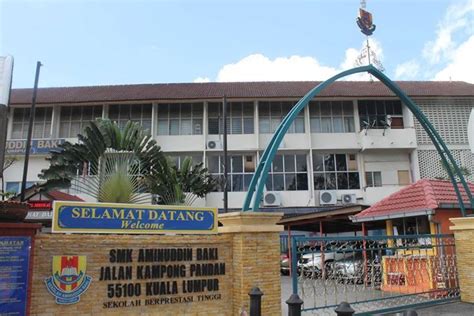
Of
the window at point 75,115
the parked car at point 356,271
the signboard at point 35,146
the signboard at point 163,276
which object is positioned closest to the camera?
the signboard at point 163,276

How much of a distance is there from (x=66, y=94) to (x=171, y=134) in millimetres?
7535

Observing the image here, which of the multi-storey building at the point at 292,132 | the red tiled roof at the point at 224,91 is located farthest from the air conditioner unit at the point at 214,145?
the red tiled roof at the point at 224,91

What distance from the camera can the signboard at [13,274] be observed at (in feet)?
17.8

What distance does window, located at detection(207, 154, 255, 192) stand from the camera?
2581cm

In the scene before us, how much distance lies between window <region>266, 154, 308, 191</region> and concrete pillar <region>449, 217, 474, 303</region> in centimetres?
1560

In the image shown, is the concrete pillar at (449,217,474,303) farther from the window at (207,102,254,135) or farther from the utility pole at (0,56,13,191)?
the window at (207,102,254,135)

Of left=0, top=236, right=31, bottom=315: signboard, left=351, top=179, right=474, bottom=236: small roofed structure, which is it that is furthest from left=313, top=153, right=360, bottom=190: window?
left=0, top=236, right=31, bottom=315: signboard

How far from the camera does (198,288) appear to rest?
282 inches

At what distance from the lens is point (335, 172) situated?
1032 inches

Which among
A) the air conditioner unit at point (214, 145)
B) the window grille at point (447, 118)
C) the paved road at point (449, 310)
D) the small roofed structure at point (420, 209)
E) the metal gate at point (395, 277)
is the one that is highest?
the window grille at point (447, 118)

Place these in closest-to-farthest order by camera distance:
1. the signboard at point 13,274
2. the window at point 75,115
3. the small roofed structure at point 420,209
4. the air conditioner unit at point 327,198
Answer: the signboard at point 13,274
the small roofed structure at point 420,209
the air conditioner unit at point 327,198
the window at point 75,115

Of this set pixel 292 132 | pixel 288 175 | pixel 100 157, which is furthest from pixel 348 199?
pixel 100 157

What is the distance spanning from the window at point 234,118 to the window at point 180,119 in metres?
0.76

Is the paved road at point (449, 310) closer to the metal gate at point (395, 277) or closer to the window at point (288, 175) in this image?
the metal gate at point (395, 277)
